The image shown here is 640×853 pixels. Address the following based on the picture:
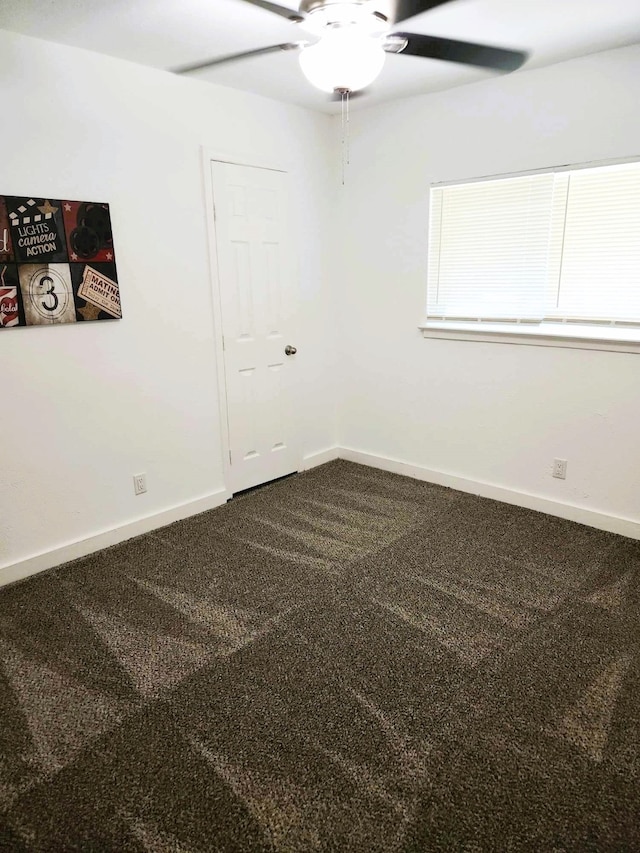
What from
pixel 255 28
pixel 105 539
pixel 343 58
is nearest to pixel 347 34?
pixel 343 58

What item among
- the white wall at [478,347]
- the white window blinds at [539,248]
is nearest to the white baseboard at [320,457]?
the white wall at [478,347]

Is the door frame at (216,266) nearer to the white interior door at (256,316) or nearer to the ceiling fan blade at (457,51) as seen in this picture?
the white interior door at (256,316)

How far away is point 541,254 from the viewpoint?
300 cm

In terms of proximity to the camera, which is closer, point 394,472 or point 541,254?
point 541,254

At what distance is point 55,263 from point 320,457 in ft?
7.68

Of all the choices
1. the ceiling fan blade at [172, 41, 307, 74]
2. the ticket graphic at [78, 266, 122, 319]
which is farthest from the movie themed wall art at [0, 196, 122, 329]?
the ceiling fan blade at [172, 41, 307, 74]

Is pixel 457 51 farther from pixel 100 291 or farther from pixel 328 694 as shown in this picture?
pixel 328 694

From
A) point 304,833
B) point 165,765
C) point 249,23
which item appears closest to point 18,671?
point 165,765

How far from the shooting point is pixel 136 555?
2902 mm

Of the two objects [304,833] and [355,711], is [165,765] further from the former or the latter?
[355,711]

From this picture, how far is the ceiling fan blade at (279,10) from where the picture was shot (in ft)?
6.19

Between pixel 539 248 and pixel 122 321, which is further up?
pixel 539 248

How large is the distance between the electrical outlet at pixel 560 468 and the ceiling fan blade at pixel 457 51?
2.14m

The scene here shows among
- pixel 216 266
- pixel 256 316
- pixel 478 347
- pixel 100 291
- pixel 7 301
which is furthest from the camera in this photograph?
pixel 256 316
